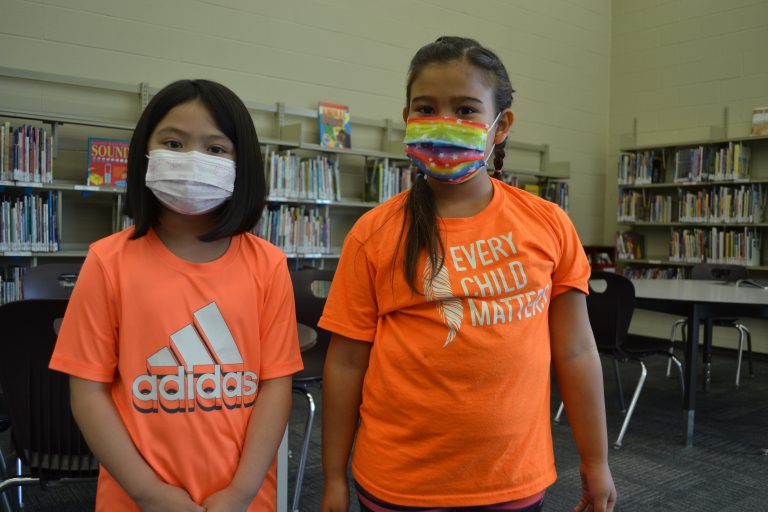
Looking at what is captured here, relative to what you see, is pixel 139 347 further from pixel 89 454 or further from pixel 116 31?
pixel 116 31

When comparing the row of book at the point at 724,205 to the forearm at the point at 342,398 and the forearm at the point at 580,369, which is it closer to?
the forearm at the point at 580,369

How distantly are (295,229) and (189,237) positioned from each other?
3.51m

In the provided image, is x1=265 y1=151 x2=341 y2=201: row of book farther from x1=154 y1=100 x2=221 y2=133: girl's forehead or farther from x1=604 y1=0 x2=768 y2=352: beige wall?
x1=604 y1=0 x2=768 y2=352: beige wall

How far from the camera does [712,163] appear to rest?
5.53 meters

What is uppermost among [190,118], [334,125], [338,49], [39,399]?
[338,49]

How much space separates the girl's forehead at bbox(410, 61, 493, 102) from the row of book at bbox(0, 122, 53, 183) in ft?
10.7

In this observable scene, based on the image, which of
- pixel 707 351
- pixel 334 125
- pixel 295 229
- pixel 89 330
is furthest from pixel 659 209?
pixel 89 330

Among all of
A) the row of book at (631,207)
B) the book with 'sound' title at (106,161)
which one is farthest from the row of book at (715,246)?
the book with 'sound' title at (106,161)

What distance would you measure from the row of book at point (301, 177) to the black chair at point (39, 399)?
2939 mm

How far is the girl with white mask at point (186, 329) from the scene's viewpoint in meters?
0.89

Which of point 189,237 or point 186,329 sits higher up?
point 189,237

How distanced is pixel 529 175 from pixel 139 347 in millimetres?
5588

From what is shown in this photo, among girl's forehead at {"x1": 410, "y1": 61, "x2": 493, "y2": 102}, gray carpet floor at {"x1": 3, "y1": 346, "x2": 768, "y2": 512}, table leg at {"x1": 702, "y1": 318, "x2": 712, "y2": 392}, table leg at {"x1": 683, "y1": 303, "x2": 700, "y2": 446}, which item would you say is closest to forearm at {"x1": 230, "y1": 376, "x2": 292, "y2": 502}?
girl's forehead at {"x1": 410, "y1": 61, "x2": 493, "y2": 102}

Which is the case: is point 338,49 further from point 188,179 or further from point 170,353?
point 170,353
